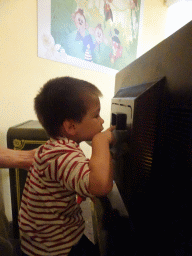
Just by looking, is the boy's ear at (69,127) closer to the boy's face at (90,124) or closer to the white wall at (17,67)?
the boy's face at (90,124)

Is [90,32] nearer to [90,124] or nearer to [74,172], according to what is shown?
[90,124]

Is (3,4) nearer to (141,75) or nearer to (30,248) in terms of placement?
(141,75)

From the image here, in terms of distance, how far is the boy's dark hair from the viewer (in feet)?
1.41

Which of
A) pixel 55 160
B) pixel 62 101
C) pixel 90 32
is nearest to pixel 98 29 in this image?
pixel 90 32

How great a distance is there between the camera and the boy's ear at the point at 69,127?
445 millimetres

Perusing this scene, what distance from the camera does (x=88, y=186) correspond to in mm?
345

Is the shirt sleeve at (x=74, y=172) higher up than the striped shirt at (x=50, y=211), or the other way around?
the shirt sleeve at (x=74, y=172)

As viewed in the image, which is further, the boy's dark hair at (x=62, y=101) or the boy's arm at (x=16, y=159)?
the boy's arm at (x=16, y=159)

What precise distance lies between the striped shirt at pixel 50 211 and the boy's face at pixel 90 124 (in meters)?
0.05

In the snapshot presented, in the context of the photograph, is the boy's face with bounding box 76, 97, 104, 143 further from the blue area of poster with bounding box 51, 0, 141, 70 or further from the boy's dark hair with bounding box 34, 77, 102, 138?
the blue area of poster with bounding box 51, 0, 141, 70

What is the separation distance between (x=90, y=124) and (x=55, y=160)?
0.47 ft

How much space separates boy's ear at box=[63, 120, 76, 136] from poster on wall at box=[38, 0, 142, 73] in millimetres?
759

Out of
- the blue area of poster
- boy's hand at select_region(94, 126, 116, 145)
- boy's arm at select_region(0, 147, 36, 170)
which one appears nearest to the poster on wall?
the blue area of poster

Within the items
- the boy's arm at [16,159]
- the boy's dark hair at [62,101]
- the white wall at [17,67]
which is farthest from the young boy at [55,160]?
the white wall at [17,67]
